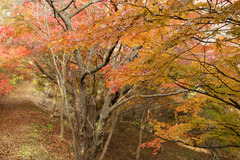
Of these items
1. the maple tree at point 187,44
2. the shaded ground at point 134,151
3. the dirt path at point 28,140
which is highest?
the maple tree at point 187,44

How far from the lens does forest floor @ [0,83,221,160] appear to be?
6.89m

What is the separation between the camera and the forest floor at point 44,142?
6.89m

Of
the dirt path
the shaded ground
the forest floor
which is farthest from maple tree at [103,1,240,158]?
the shaded ground

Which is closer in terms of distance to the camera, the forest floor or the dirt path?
the dirt path

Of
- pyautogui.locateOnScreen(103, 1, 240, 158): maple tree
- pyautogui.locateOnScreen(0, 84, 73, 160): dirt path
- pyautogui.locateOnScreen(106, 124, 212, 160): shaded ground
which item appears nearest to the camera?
pyautogui.locateOnScreen(103, 1, 240, 158): maple tree

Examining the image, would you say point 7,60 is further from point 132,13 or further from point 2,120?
point 132,13

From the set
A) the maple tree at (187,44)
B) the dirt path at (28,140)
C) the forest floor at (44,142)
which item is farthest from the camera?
the forest floor at (44,142)

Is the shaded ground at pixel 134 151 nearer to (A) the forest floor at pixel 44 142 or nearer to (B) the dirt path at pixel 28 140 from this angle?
(A) the forest floor at pixel 44 142

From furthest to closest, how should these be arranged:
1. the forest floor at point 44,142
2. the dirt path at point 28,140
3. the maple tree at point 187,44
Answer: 1. the forest floor at point 44,142
2. the dirt path at point 28,140
3. the maple tree at point 187,44

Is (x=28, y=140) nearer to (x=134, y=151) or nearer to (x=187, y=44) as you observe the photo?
(x=134, y=151)

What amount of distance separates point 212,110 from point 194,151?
25.4 ft

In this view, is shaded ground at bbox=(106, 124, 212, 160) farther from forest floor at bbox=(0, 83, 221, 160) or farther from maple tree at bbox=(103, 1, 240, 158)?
maple tree at bbox=(103, 1, 240, 158)

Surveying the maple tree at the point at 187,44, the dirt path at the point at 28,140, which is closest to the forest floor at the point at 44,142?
the dirt path at the point at 28,140

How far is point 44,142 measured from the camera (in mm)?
8117
